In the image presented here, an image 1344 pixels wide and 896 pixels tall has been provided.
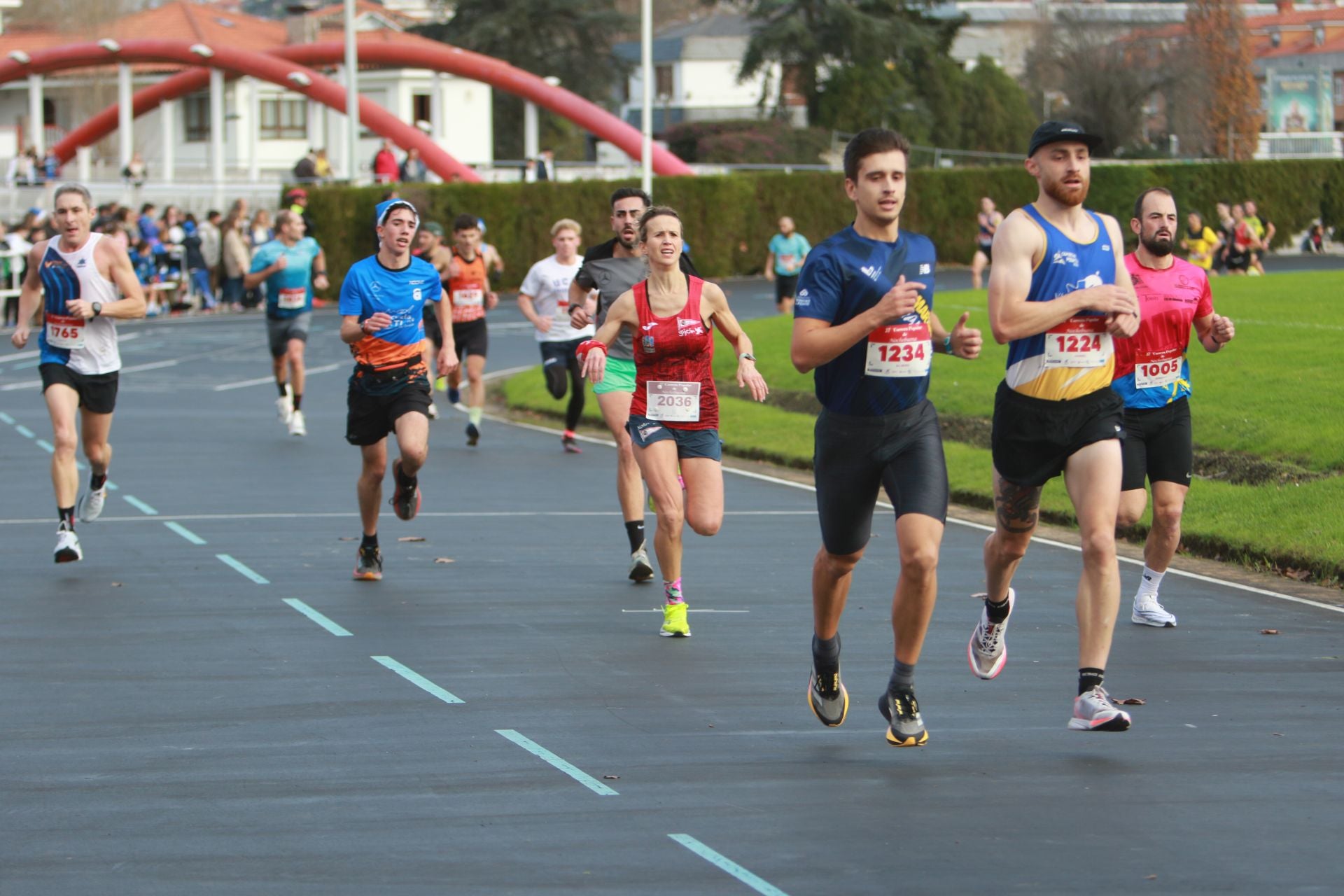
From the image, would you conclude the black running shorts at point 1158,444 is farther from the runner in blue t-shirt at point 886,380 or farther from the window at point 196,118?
the window at point 196,118

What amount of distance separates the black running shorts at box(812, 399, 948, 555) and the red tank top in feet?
7.97

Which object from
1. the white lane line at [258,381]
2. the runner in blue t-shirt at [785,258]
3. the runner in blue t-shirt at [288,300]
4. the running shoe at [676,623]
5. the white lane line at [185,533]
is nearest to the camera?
the running shoe at [676,623]

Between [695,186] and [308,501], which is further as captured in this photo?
[695,186]

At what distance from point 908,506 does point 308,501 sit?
848cm

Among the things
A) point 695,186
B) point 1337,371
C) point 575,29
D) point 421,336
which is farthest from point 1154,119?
point 421,336

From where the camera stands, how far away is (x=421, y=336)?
11.3m

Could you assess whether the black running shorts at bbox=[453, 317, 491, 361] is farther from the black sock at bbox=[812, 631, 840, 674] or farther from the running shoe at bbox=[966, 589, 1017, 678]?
the black sock at bbox=[812, 631, 840, 674]

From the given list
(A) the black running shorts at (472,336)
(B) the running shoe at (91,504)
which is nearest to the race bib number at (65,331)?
(B) the running shoe at (91,504)

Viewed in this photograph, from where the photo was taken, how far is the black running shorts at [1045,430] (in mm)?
6984

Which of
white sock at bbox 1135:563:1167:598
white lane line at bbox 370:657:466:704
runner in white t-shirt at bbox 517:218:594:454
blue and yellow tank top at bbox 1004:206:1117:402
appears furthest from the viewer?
runner in white t-shirt at bbox 517:218:594:454

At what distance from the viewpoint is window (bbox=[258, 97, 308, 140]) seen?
238 ft

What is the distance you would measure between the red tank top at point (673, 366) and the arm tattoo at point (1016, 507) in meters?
2.25

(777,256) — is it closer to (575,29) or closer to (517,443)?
(517,443)

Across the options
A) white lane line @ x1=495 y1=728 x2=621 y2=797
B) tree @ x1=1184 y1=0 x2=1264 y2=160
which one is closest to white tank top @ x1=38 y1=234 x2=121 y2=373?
white lane line @ x1=495 y1=728 x2=621 y2=797
